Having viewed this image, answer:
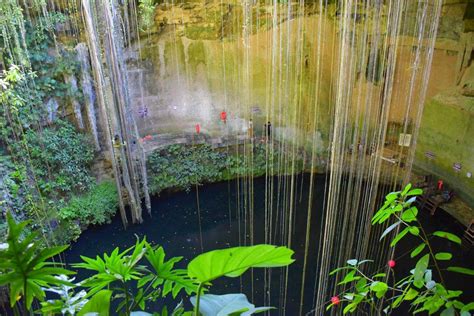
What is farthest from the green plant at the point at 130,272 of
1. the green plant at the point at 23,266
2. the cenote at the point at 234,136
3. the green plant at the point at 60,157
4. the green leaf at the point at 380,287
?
the green plant at the point at 60,157

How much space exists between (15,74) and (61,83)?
141 centimetres

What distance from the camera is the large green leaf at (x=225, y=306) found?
73 centimetres

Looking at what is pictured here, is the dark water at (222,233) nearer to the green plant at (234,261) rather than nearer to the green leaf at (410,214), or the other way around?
the green leaf at (410,214)

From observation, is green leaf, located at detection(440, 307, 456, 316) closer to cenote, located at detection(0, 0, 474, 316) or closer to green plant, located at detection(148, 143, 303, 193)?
cenote, located at detection(0, 0, 474, 316)

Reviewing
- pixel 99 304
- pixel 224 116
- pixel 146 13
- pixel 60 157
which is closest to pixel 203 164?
pixel 224 116

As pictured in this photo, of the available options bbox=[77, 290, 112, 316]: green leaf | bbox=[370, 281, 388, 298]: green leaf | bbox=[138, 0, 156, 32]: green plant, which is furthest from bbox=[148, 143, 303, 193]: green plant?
bbox=[77, 290, 112, 316]: green leaf

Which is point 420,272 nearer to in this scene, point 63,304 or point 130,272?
point 130,272

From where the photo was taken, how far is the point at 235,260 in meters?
0.70

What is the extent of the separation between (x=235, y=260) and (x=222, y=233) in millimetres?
5536

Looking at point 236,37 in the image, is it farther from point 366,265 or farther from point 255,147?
point 366,265

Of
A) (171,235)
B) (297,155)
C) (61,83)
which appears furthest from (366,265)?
(61,83)

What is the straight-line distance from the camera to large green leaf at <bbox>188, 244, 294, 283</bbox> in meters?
0.69

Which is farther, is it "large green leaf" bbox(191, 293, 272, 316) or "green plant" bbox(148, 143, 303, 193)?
"green plant" bbox(148, 143, 303, 193)

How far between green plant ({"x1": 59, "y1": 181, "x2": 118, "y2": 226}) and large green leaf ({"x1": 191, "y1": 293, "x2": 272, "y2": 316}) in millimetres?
5571
